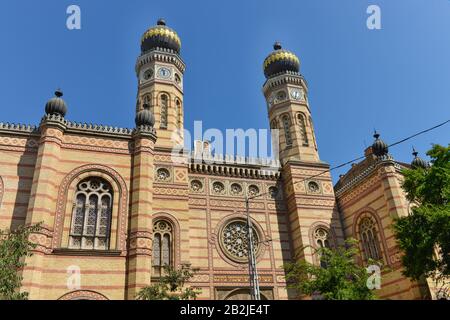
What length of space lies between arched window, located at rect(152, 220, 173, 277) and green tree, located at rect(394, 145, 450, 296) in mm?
10788

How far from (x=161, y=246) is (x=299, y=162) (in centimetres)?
1023

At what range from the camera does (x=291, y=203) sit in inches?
872

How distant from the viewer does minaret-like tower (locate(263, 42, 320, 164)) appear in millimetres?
25000

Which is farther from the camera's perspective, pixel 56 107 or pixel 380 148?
pixel 380 148

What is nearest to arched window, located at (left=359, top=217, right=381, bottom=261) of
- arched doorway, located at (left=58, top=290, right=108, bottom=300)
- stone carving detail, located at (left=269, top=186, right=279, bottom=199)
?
stone carving detail, located at (left=269, top=186, right=279, bottom=199)

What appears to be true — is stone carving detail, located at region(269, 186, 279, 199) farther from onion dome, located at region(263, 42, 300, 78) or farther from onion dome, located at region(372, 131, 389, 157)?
onion dome, located at region(263, 42, 300, 78)

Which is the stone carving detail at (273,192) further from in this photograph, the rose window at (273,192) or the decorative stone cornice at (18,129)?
the decorative stone cornice at (18,129)

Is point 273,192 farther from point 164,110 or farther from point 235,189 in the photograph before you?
point 164,110

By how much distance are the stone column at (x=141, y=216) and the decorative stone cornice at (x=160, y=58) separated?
367 inches

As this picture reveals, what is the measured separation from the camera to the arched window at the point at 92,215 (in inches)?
600

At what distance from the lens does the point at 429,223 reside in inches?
517

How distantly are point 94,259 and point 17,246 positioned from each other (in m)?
4.39

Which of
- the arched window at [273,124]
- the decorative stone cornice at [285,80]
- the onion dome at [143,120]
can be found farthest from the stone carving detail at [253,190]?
the decorative stone cornice at [285,80]

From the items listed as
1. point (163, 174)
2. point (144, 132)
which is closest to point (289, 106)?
point (163, 174)
